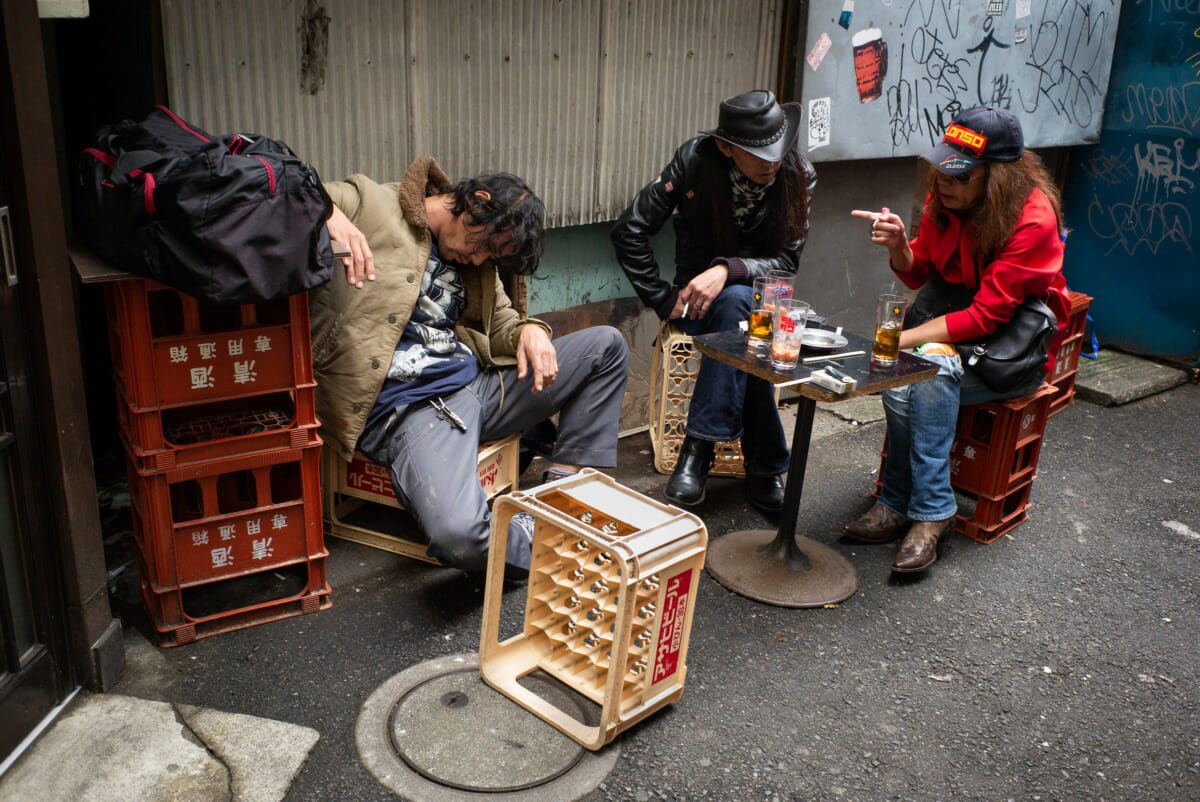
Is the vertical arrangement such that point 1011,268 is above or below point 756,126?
below

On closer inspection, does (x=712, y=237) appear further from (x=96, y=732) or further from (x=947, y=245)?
(x=96, y=732)

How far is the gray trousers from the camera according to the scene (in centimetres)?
312

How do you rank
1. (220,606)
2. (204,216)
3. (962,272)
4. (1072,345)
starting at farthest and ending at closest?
(1072,345) → (962,272) → (220,606) → (204,216)

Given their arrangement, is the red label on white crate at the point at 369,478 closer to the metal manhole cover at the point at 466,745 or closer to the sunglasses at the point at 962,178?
the metal manhole cover at the point at 466,745

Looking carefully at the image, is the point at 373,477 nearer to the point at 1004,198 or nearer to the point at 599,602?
the point at 599,602

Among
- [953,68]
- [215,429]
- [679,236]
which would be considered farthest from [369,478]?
[953,68]

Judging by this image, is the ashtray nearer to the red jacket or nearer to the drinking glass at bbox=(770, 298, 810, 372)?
the drinking glass at bbox=(770, 298, 810, 372)

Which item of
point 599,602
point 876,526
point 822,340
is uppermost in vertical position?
point 822,340

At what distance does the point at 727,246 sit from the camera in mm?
4262

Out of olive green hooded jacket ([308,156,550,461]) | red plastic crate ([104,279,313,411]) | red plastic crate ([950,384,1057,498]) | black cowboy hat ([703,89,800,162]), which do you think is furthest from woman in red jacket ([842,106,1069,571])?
red plastic crate ([104,279,313,411])

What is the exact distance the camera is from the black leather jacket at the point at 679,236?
4234 mm

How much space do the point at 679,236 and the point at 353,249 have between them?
1816 millimetres

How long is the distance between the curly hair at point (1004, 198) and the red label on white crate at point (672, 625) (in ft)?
6.25

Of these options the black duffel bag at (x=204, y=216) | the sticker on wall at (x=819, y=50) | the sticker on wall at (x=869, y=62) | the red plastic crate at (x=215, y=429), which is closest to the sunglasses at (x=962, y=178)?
the sticker on wall at (x=819, y=50)
